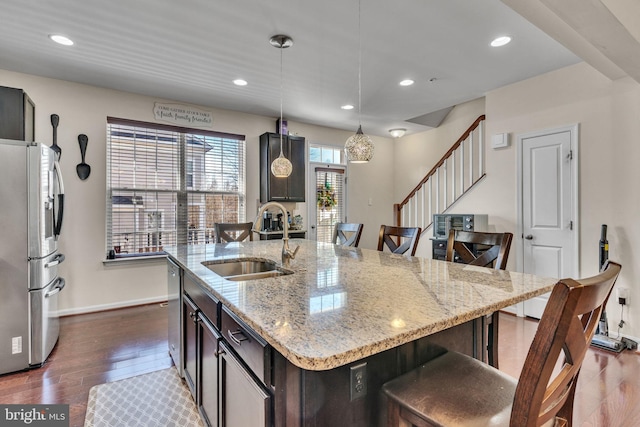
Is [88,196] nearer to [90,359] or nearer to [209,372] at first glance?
[90,359]

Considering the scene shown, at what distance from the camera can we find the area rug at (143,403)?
6.33 ft

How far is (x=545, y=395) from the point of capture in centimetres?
82

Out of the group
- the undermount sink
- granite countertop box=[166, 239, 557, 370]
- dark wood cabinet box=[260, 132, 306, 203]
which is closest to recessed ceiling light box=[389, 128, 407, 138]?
dark wood cabinet box=[260, 132, 306, 203]

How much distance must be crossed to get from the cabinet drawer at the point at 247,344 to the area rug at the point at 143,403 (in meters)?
1.06

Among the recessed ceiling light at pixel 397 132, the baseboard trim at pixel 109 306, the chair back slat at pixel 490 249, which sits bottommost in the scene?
the baseboard trim at pixel 109 306

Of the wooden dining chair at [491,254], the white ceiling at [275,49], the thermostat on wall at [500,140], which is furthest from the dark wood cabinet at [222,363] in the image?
the thermostat on wall at [500,140]

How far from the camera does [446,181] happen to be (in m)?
5.07

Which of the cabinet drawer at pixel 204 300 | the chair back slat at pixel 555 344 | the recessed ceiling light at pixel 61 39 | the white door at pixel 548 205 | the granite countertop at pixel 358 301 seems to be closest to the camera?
the chair back slat at pixel 555 344

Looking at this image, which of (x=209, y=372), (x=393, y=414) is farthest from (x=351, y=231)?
(x=393, y=414)

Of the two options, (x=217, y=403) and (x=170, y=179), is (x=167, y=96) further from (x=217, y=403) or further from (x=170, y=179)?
(x=217, y=403)

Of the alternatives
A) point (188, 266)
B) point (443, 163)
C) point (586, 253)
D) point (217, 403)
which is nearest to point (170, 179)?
point (188, 266)

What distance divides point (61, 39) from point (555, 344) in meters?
3.89

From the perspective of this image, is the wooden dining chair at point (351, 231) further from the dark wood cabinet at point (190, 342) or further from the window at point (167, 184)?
the window at point (167, 184)

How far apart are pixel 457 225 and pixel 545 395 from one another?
3413 millimetres
